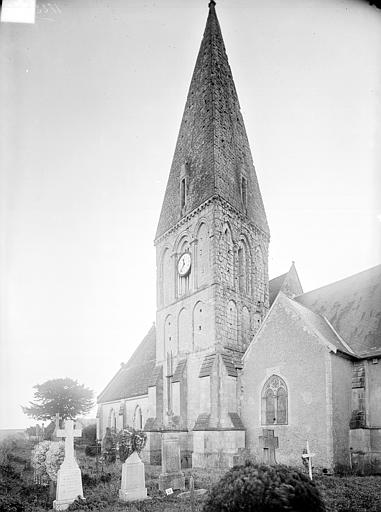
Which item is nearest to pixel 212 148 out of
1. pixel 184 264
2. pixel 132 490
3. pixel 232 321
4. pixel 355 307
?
pixel 184 264

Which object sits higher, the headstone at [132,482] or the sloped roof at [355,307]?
the sloped roof at [355,307]

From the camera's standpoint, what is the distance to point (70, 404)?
1806 inches

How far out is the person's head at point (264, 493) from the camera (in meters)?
4.91

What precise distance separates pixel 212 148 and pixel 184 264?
708cm

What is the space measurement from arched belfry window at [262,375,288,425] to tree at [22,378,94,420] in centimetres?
3096

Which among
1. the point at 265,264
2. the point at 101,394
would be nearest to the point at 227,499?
the point at 265,264

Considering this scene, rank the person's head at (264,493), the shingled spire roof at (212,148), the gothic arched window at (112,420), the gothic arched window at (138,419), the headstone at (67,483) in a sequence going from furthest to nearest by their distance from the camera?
the gothic arched window at (112,420) < the gothic arched window at (138,419) < the shingled spire roof at (212,148) < the headstone at (67,483) < the person's head at (264,493)


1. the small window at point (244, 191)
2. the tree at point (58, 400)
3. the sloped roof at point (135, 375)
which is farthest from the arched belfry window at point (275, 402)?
the tree at point (58, 400)

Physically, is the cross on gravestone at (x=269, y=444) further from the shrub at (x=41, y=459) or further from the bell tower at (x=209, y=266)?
the shrub at (x=41, y=459)

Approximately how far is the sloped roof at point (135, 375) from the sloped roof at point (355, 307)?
13.3 metres

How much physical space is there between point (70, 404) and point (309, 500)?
148ft

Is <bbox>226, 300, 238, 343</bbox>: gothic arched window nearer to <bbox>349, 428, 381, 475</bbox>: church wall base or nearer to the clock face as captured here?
the clock face

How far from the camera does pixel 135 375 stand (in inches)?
1371

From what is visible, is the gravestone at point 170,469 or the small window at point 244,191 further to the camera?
the small window at point 244,191
